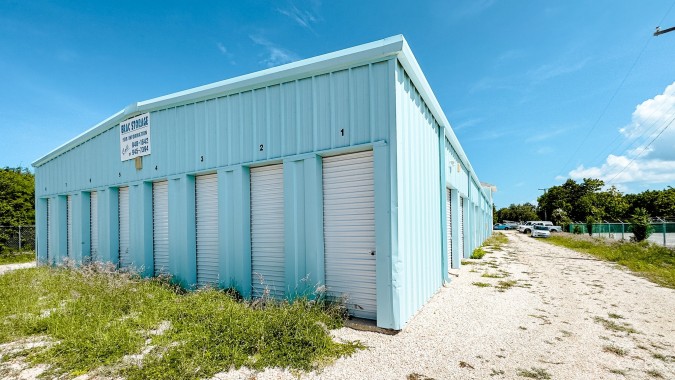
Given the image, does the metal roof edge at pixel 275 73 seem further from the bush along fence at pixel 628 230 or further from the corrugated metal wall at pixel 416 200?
the bush along fence at pixel 628 230

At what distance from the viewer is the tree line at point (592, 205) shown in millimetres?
44800

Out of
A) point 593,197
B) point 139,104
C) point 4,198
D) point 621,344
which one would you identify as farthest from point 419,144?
point 593,197

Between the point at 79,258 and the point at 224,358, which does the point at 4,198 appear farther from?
the point at 224,358

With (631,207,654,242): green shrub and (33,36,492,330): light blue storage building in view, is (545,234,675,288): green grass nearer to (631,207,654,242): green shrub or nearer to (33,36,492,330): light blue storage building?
(631,207,654,242): green shrub

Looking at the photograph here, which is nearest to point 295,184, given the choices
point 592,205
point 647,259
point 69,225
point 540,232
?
point 69,225

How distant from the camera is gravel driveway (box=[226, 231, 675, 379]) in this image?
12.9 feet

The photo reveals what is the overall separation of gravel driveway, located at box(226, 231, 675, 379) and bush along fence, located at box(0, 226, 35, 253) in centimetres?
2423

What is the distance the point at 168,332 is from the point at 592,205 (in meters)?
63.4

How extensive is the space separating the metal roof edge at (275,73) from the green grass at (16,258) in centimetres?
1294

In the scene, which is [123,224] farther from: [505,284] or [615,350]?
[615,350]

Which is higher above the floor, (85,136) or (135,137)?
(85,136)

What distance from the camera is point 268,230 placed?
695 cm

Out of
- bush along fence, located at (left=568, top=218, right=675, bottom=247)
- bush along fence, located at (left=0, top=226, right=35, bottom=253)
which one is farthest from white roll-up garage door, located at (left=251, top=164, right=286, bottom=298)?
bush along fence, located at (left=0, top=226, right=35, bottom=253)

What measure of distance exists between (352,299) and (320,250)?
1107mm
